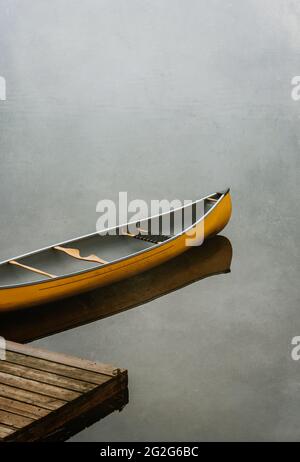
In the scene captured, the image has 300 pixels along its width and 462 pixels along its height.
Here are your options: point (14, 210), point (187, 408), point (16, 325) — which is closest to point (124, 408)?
point (187, 408)

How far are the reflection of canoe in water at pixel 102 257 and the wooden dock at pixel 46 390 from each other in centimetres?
111

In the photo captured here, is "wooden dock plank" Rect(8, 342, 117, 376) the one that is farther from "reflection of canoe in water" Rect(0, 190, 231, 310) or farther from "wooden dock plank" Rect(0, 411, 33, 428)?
"reflection of canoe in water" Rect(0, 190, 231, 310)

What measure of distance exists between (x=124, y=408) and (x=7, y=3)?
11.4 meters

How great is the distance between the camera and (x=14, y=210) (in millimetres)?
9438

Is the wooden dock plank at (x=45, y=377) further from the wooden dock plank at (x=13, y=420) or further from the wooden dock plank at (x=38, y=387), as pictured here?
the wooden dock plank at (x=13, y=420)

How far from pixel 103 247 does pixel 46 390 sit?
10.0 feet

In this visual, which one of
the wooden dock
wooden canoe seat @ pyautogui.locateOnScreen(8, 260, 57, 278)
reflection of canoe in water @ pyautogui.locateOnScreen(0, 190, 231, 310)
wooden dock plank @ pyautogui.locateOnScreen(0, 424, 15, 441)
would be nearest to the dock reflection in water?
the wooden dock

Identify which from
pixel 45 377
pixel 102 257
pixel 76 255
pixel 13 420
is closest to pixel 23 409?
pixel 13 420

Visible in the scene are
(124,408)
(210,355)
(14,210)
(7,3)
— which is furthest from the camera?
(7,3)

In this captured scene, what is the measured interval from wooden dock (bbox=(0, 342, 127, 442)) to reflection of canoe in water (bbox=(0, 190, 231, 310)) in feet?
3.65

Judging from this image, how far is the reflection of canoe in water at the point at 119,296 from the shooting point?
6809 millimetres

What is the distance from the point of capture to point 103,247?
8000mm

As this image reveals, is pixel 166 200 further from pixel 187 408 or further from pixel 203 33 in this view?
pixel 203 33

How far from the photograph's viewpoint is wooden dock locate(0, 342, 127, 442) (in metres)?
4.74
